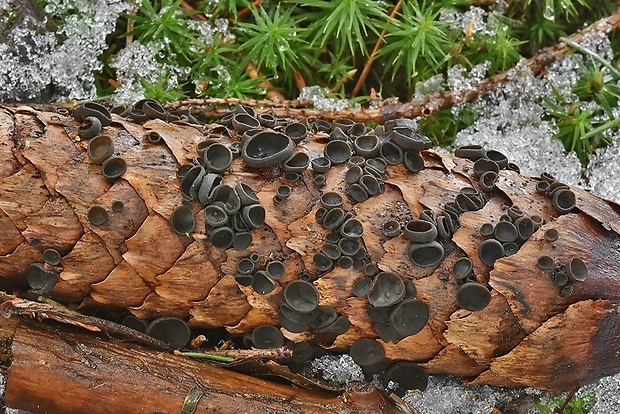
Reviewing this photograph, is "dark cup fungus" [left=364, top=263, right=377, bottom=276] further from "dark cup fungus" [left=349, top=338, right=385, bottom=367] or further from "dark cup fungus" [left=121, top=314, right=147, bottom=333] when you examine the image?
"dark cup fungus" [left=121, top=314, right=147, bottom=333]

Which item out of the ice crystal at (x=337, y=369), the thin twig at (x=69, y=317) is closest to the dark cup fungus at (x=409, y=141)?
the ice crystal at (x=337, y=369)

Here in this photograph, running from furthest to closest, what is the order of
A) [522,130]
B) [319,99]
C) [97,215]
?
[522,130], [319,99], [97,215]

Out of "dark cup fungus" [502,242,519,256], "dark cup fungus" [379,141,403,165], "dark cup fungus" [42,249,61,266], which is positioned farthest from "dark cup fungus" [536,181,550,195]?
"dark cup fungus" [42,249,61,266]

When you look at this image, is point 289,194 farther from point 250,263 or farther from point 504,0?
point 504,0

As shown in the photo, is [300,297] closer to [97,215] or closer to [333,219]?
[333,219]

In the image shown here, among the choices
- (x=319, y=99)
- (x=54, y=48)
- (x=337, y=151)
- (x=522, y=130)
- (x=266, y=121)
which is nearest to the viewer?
(x=337, y=151)

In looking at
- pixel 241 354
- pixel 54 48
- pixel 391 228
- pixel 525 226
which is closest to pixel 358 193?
pixel 391 228
